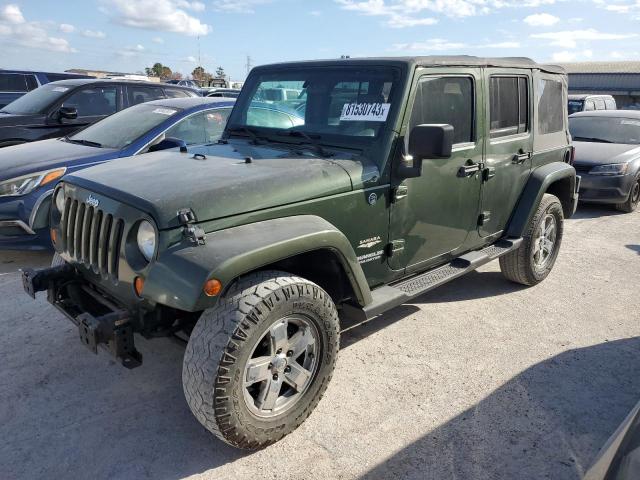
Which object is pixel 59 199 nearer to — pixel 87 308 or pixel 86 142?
pixel 87 308

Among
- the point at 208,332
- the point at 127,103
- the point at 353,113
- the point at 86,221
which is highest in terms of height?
the point at 127,103

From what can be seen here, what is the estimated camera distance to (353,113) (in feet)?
11.2

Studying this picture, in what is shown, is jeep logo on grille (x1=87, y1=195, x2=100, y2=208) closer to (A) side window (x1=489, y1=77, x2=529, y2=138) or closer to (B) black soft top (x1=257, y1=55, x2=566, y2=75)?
(B) black soft top (x1=257, y1=55, x2=566, y2=75)

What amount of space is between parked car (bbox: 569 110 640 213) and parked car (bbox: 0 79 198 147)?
648 cm

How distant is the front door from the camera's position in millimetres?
3434

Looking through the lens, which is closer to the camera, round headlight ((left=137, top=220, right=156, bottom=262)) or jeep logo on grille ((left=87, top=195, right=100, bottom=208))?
round headlight ((left=137, top=220, right=156, bottom=262))

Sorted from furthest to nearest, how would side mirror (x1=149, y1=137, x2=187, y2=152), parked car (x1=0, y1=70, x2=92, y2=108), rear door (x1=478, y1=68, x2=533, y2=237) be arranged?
parked car (x1=0, y1=70, x2=92, y2=108) → side mirror (x1=149, y1=137, x2=187, y2=152) → rear door (x1=478, y1=68, x2=533, y2=237)

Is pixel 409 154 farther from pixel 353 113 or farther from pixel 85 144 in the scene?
pixel 85 144

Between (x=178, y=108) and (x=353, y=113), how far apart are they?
3.27m

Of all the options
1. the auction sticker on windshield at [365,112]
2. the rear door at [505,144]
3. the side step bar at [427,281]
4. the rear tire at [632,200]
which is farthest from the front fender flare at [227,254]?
the rear tire at [632,200]

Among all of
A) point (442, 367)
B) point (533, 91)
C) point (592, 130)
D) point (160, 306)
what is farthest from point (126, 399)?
point (592, 130)

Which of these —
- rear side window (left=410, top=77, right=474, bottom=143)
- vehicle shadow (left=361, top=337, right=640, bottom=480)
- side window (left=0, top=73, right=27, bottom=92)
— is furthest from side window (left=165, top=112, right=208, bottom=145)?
side window (left=0, top=73, right=27, bottom=92)

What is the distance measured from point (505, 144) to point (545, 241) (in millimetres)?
1344

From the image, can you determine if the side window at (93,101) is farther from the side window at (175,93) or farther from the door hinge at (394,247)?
the door hinge at (394,247)
